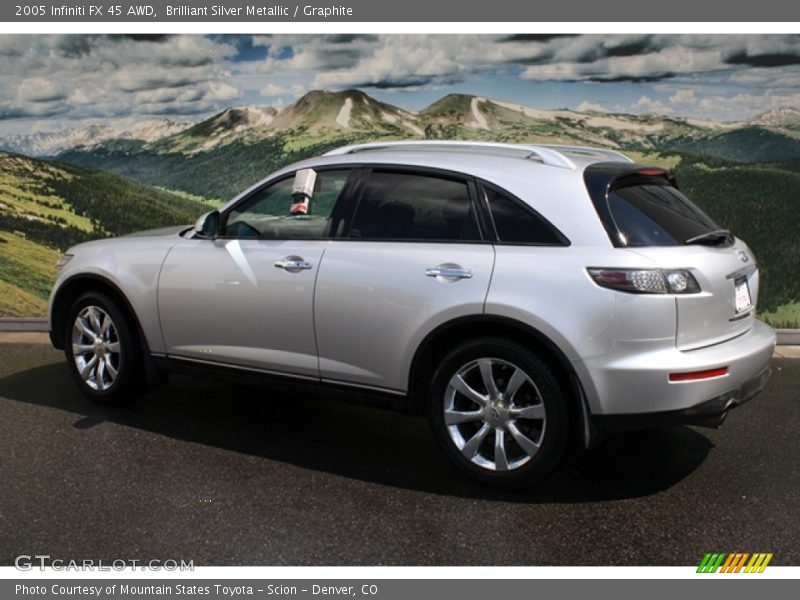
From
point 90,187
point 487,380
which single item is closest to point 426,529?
point 487,380

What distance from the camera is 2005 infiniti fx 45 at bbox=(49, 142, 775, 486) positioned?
3.76 meters

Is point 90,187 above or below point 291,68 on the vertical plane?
below

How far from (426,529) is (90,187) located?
22.6 feet

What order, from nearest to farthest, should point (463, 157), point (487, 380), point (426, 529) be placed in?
1. point (426, 529)
2. point (487, 380)
3. point (463, 157)

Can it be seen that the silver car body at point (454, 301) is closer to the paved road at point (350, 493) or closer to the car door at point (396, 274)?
the car door at point (396, 274)

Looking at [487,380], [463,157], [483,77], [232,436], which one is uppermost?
[483,77]

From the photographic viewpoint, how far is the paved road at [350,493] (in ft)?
11.6

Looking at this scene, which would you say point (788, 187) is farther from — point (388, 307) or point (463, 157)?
point (388, 307)

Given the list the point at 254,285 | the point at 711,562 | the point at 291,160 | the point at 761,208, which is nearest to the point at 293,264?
the point at 254,285

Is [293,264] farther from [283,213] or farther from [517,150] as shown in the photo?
[517,150]

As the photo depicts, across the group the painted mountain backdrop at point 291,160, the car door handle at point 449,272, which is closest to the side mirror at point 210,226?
the car door handle at point 449,272

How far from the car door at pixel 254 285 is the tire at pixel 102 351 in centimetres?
36

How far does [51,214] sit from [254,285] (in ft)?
16.8

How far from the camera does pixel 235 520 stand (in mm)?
3791
